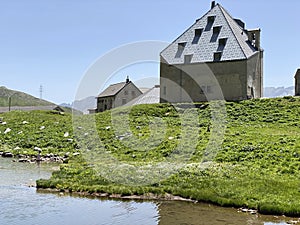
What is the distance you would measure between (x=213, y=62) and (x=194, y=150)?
3625 cm

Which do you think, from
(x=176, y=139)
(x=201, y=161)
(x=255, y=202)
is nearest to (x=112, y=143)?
(x=176, y=139)

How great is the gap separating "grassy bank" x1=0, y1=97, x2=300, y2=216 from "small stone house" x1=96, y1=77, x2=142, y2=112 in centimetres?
4781

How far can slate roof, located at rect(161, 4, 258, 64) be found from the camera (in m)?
65.8

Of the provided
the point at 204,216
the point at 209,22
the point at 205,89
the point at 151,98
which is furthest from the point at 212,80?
the point at 204,216

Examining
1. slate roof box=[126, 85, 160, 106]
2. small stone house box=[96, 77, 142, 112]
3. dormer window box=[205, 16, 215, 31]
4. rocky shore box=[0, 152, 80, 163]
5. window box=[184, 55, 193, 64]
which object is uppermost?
dormer window box=[205, 16, 215, 31]

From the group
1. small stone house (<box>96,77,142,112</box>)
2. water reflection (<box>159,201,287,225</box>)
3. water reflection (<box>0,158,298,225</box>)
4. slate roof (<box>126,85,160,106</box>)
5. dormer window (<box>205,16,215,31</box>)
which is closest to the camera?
water reflection (<box>0,158,298,225</box>)

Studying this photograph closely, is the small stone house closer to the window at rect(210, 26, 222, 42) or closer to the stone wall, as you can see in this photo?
the stone wall

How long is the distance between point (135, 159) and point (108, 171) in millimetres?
6549

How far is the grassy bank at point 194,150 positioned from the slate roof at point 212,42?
33.5ft

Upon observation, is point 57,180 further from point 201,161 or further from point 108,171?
point 201,161

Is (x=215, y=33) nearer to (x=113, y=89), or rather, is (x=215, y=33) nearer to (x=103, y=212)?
(x=113, y=89)

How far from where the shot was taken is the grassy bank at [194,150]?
20969 mm

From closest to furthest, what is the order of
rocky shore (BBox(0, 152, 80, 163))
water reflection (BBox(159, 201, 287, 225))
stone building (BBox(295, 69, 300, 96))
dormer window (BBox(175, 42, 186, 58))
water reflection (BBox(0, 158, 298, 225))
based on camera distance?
water reflection (BBox(0, 158, 298, 225)) → water reflection (BBox(159, 201, 287, 225)) → rocky shore (BBox(0, 152, 80, 163)) → stone building (BBox(295, 69, 300, 96)) → dormer window (BBox(175, 42, 186, 58))

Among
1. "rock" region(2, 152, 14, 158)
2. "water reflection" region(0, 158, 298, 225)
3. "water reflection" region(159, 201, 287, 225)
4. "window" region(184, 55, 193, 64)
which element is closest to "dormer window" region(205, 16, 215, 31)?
"window" region(184, 55, 193, 64)
